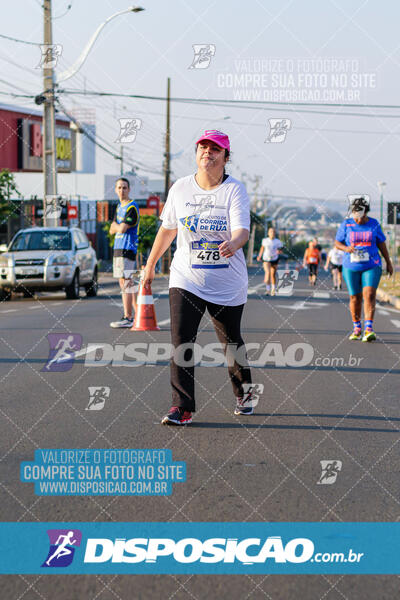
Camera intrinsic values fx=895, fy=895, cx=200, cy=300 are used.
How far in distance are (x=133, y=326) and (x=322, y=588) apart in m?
9.41

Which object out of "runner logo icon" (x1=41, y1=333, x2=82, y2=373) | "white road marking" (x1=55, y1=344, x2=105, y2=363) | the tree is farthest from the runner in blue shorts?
the tree

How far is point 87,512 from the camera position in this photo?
13.4 feet

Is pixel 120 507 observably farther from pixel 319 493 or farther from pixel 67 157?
pixel 67 157

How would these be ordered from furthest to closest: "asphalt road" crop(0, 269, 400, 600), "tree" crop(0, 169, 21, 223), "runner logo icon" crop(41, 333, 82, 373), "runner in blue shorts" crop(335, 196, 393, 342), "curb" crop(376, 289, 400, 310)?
"tree" crop(0, 169, 21, 223), "curb" crop(376, 289, 400, 310), "runner in blue shorts" crop(335, 196, 393, 342), "runner logo icon" crop(41, 333, 82, 373), "asphalt road" crop(0, 269, 400, 600)

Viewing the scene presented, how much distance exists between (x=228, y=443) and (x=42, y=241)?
56.2 feet

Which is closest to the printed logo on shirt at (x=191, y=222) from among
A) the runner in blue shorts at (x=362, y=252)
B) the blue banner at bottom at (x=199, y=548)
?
the blue banner at bottom at (x=199, y=548)

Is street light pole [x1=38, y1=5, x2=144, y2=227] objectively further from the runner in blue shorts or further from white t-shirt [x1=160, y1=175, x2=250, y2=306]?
white t-shirt [x1=160, y1=175, x2=250, y2=306]

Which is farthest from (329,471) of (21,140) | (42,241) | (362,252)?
(21,140)

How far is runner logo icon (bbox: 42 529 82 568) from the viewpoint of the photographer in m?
3.51

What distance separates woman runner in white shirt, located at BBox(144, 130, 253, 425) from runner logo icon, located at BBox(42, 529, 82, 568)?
218 centimetres

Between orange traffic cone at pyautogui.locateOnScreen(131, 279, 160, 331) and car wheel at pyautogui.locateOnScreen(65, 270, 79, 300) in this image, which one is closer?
orange traffic cone at pyautogui.locateOnScreen(131, 279, 160, 331)

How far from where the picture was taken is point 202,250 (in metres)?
5.98

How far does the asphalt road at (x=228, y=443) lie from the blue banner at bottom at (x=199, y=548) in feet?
0.32

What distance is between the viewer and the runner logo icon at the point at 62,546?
3508 mm
